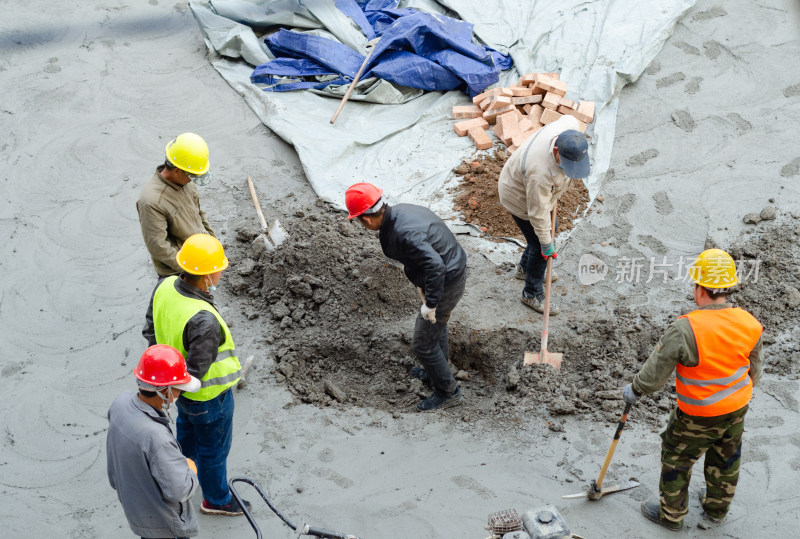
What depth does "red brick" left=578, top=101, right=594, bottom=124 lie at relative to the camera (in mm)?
6805

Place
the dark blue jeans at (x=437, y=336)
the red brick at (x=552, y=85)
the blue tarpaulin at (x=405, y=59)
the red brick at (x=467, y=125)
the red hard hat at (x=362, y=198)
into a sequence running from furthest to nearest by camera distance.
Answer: the blue tarpaulin at (x=405, y=59), the red brick at (x=467, y=125), the red brick at (x=552, y=85), the dark blue jeans at (x=437, y=336), the red hard hat at (x=362, y=198)

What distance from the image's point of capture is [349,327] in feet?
17.5

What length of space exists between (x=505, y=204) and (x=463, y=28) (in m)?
3.57

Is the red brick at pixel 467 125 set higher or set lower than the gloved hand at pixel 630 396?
lower

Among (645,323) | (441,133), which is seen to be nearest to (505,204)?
(645,323)

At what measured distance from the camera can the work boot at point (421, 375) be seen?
5036 millimetres

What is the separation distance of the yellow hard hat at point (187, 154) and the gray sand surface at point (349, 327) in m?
Result: 1.59

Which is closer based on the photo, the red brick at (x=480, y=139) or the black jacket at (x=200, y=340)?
the black jacket at (x=200, y=340)

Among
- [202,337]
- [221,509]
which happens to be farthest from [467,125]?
[221,509]

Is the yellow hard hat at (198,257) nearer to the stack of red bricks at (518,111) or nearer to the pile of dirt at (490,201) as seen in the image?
the pile of dirt at (490,201)

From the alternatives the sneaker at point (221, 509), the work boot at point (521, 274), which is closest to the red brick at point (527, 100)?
the work boot at point (521, 274)

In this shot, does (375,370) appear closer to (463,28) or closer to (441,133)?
(441,133)

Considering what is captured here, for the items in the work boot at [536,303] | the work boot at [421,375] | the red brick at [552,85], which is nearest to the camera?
the work boot at [421,375]

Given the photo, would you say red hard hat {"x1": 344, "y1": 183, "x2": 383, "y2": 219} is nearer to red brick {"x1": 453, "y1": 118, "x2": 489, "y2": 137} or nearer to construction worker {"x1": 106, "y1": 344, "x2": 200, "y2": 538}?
construction worker {"x1": 106, "y1": 344, "x2": 200, "y2": 538}
